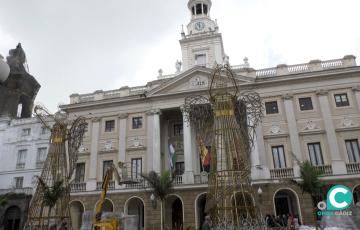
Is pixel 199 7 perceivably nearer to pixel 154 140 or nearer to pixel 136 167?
pixel 154 140

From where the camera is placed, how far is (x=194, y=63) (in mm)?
34938

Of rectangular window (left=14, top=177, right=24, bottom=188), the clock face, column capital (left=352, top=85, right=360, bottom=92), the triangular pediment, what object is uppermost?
the clock face

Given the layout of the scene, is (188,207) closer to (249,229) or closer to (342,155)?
(342,155)

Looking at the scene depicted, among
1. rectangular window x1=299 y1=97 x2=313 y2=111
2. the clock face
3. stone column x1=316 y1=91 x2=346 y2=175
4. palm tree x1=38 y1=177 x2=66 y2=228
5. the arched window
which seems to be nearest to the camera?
palm tree x1=38 y1=177 x2=66 y2=228

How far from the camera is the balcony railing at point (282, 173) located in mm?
26078

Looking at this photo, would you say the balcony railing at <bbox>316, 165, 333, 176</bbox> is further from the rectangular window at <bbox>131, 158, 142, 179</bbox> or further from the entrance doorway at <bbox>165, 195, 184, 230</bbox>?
the rectangular window at <bbox>131, 158, 142, 179</bbox>

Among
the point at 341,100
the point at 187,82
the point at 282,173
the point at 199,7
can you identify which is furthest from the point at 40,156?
the point at 341,100

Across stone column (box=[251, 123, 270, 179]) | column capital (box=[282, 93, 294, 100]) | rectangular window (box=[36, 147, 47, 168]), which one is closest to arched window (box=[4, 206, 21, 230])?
rectangular window (box=[36, 147, 47, 168])

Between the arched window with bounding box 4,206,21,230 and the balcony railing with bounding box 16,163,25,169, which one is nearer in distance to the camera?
the arched window with bounding box 4,206,21,230

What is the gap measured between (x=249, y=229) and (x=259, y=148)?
17530 millimetres

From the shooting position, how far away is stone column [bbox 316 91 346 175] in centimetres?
2531

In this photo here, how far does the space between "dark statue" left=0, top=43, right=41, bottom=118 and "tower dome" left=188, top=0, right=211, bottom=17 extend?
24.8m

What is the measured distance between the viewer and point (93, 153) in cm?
3138

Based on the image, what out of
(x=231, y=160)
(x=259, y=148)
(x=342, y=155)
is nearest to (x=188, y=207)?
(x=259, y=148)
